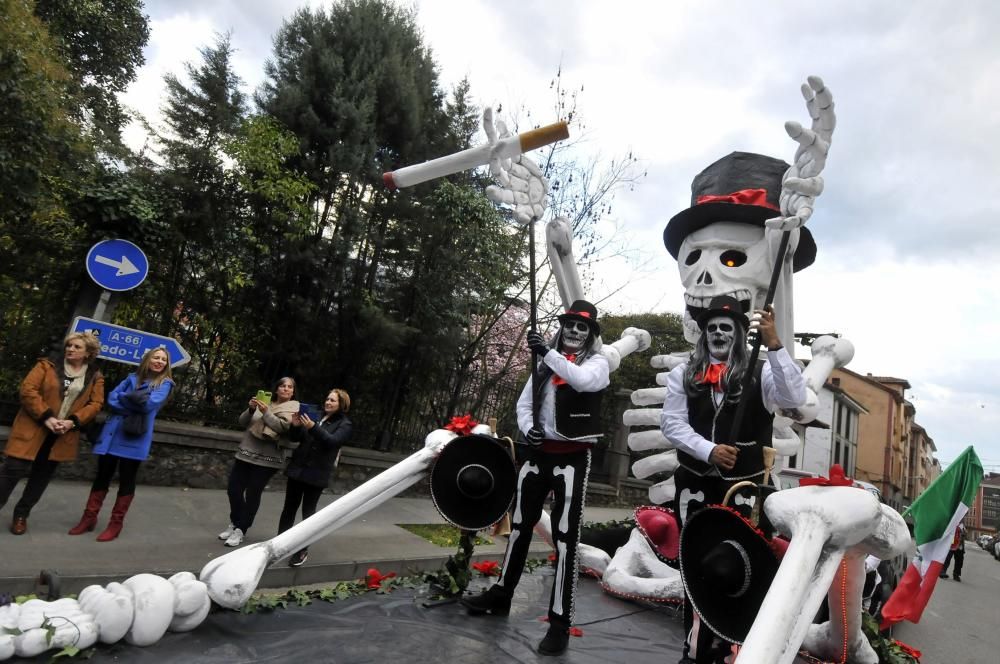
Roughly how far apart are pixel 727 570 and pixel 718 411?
0.89 metres

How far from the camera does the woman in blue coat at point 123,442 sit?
15.1 feet

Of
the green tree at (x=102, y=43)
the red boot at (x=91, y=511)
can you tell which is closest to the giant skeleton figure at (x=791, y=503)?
the red boot at (x=91, y=511)

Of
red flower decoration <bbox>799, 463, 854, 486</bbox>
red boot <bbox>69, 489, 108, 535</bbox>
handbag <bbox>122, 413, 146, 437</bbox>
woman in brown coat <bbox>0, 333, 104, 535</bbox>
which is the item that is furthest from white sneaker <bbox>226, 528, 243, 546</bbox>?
red flower decoration <bbox>799, 463, 854, 486</bbox>

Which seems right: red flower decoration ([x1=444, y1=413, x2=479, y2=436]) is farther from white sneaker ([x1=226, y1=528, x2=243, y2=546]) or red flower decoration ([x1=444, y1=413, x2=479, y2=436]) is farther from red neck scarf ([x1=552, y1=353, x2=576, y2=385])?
white sneaker ([x1=226, y1=528, x2=243, y2=546])

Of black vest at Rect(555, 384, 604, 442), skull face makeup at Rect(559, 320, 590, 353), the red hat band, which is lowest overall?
black vest at Rect(555, 384, 604, 442)

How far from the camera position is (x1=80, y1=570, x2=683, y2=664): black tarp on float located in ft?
8.86

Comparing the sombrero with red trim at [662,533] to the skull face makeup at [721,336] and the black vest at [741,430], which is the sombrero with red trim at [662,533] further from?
the skull face makeup at [721,336]

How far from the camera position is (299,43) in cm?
880

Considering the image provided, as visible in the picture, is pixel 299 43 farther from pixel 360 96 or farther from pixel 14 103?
pixel 14 103

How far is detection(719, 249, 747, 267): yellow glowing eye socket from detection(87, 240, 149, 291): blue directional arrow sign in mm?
5357

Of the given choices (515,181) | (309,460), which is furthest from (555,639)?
(515,181)

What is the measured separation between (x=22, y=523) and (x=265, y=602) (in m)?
2.43

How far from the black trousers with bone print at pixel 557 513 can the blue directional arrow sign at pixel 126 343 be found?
3744 mm

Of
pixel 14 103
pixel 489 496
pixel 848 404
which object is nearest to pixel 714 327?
pixel 489 496
